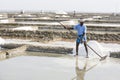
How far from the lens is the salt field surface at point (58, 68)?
557cm

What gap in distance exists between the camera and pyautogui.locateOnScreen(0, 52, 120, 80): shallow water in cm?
558

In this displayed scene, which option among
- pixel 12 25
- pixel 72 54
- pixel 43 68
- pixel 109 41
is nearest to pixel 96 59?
pixel 72 54

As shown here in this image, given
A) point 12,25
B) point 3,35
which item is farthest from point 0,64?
point 12,25

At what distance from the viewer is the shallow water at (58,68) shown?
5577 mm

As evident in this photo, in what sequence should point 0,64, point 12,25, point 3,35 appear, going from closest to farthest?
point 0,64 → point 3,35 → point 12,25

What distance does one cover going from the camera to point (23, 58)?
7.59m

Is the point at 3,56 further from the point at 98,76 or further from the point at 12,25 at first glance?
the point at 12,25

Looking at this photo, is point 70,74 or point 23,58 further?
point 23,58

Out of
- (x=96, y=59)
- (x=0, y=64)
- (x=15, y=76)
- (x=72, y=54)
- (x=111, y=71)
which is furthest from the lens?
(x=72, y=54)

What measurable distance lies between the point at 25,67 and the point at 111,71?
186cm

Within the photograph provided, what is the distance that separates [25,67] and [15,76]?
85 cm

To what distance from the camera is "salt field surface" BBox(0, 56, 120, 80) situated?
557 centimetres

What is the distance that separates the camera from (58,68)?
20.7ft

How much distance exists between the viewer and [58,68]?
6324 mm
